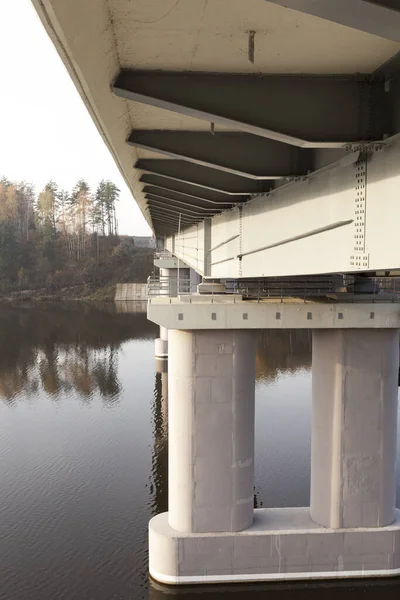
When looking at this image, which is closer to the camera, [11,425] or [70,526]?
[70,526]

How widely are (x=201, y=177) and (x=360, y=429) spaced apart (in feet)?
23.9

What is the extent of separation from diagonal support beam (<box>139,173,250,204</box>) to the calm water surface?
880 cm

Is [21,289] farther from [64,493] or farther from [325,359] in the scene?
[325,359]

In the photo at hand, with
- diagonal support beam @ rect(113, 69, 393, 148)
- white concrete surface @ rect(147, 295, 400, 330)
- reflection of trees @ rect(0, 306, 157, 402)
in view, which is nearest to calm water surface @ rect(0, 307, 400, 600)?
reflection of trees @ rect(0, 306, 157, 402)

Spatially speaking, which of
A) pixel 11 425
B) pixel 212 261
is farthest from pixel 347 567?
pixel 11 425

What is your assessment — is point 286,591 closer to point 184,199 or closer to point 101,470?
point 101,470

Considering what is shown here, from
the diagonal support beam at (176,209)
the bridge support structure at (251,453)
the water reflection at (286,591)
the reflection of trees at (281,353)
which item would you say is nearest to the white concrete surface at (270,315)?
the bridge support structure at (251,453)

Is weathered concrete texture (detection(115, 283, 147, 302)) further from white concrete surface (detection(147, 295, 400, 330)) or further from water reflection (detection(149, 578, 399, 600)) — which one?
water reflection (detection(149, 578, 399, 600))

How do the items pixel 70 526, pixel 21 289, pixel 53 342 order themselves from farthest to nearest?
pixel 21 289 < pixel 53 342 < pixel 70 526

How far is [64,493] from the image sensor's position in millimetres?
17484

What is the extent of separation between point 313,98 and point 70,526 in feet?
45.5

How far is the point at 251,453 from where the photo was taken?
13.0 m

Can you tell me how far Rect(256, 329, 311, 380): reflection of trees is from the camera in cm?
3762

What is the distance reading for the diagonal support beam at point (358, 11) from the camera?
2.89 metres
